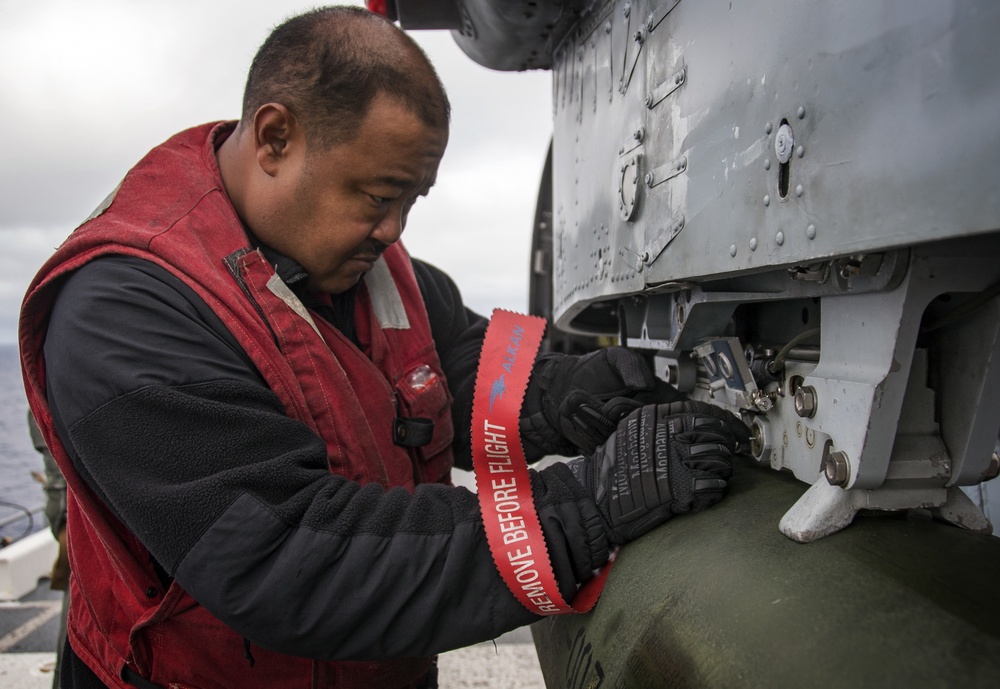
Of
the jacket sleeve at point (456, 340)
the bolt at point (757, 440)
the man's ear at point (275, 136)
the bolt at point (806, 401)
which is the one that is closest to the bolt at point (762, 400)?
the bolt at point (757, 440)

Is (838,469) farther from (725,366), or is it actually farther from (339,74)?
(339,74)

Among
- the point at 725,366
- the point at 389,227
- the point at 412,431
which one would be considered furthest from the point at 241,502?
the point at 725,366

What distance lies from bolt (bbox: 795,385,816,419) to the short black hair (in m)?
0.79

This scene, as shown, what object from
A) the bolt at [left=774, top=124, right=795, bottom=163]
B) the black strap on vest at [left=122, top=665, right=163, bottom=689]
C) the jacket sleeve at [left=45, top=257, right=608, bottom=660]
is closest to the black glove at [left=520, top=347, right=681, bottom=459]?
the jacket sleeve at [left=45, top=257, right=608, bottom=660]

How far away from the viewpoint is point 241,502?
1026 mm

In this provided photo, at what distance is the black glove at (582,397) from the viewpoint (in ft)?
5.05

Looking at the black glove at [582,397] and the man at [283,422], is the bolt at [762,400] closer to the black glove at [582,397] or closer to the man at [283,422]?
the man at [283,422]

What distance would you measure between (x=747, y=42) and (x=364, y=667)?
48.4 inches

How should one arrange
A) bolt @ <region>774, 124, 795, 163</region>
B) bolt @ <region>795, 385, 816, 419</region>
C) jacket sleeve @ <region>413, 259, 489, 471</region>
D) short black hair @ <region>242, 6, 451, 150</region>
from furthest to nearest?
1. jacket sleeve @ <region>413, 259, 489, 471</region>
2. short black hair @ <region>242, 6, 451, 150</region>
3. bolt @ <region>795, 385, 816, 419</region>
4. bolt @ <region>774, 124, 795, 163</region>

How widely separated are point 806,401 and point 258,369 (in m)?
0.85

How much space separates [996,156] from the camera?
1.92 feet

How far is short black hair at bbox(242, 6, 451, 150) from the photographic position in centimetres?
126

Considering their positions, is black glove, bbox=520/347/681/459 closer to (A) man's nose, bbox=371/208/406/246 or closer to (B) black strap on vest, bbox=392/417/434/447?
(B) black strap on vest, bbox=392/417/434/447

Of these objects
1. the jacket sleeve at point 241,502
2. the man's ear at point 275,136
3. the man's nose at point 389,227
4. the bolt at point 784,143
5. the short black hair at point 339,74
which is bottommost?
the jacket sleeve at point 241,502
